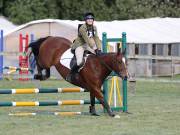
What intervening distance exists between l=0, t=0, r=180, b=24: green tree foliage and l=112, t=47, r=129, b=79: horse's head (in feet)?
101

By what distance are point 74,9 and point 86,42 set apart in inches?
1270

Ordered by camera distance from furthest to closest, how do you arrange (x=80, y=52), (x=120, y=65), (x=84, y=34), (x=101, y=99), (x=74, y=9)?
(x=74, y=9) < (x=80, y=52) < (x=101, y=99) < (x=84, y=34) < (x=120, y=65)

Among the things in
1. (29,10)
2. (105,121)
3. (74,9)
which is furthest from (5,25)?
(105,121)

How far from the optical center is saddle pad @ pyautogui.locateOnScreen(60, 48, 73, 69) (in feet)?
53.4

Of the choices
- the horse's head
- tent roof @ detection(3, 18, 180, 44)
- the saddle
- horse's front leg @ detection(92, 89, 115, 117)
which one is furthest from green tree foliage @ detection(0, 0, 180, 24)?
the horse's head

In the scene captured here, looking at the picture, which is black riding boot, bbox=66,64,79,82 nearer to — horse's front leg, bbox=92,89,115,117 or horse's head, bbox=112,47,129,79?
horse's front leg, bbox=92,89,115,117

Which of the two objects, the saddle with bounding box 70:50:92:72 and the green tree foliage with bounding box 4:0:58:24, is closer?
the saddle with bounding box 70:50:92:72

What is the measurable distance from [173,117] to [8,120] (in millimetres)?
3752

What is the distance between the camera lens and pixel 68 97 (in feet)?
70.7

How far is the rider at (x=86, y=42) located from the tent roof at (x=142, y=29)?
1779cm

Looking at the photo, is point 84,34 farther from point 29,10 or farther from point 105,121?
point 29,10

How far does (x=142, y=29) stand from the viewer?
38.3 meters

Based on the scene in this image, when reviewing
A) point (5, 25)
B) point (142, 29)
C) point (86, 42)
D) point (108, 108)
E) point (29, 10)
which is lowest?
point (108, 108)

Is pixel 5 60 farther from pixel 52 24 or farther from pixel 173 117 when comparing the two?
pixel 173 117
